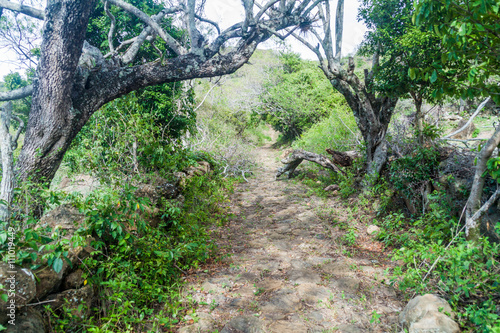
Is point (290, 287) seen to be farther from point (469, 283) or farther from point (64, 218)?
point (64, 218)

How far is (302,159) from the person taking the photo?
937cm

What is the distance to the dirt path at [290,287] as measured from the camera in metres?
2.84

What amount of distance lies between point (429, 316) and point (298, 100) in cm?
1412

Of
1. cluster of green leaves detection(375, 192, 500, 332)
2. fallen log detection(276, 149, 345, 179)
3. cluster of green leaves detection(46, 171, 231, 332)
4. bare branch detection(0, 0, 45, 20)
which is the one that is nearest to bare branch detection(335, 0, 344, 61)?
fallen log detection(276, 149, 345, 179)

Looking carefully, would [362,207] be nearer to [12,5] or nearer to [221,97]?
[12,5]

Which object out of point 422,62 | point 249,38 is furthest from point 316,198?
point 249,38

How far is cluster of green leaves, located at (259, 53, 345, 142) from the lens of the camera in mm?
15125

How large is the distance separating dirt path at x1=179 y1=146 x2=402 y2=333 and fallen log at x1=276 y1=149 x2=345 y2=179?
2377mm

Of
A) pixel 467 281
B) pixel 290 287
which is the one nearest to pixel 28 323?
pixel 290 287

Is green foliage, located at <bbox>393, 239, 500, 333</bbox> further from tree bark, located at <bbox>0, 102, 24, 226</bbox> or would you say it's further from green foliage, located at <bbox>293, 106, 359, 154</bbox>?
green foliage, located at <bbox>293, 106, 359, 154</bbox>

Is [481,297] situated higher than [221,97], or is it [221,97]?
[221,97]

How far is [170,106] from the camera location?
7.44 m

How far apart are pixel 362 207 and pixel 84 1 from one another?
6096 millimetres

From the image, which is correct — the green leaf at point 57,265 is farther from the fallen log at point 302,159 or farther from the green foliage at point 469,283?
the fallen log at point 302,159
